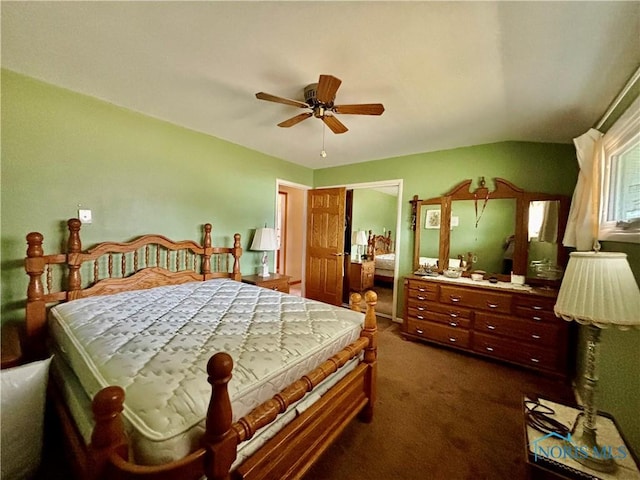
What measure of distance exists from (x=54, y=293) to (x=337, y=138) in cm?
311

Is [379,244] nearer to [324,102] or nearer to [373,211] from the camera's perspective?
[373,211]

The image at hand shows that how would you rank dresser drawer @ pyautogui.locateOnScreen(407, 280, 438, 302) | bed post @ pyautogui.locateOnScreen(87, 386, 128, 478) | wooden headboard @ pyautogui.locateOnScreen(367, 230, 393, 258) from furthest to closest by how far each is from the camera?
1. wooden headboard @ pyautogui.locateOnScreen(367, 230, 393, 258)
2. dresser drawer @ pyautogui.locateOnScreen(407, 280, 438, 302)
3. bed post @ pyautogui.locateOnScreen(87, 386, 128, 478)

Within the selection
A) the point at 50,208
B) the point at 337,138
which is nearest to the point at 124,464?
the point at 50,208

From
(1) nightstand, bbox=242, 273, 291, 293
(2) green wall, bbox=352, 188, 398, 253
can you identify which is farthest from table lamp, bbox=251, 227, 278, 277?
(2) green wall, bbox=352, 188, 398, 253

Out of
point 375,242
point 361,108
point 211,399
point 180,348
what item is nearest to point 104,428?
point 211,399

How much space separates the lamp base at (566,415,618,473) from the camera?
1003 millimetres

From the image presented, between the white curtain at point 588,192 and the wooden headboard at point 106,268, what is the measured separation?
3.39 m

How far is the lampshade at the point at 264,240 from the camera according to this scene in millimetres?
3461

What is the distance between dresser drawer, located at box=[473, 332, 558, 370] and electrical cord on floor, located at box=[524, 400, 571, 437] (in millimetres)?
1374

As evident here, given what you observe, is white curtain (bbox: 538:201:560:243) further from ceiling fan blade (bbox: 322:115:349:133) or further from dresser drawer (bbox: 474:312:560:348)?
ceiling fan blade (bbox: 322:115:349:133)

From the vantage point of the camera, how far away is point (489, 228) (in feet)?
10.1

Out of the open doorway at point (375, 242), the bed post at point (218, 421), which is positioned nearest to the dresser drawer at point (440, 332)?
the open doorway at point (375, 242)

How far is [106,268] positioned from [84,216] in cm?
51

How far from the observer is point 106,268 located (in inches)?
93.9
